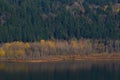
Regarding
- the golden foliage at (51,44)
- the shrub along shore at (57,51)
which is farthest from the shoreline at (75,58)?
Answer: the golden foliage at (51,44)

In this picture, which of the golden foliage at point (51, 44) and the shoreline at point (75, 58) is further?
the golden foliage at point (51, 44)

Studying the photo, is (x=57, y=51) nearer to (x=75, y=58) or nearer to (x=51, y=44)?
(x=51, y=44)

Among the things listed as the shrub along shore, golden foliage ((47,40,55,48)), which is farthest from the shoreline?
golden foliage ((47,40,55,48))

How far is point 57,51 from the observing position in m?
185

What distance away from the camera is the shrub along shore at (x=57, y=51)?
174 m

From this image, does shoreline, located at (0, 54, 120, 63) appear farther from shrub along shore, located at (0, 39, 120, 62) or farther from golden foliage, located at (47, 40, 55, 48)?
golden foliage, located at (47, 40, 55, 48)

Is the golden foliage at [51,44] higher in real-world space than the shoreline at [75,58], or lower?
higher

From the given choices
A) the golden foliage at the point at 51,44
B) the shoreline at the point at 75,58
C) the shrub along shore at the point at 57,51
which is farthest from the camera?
the golden foliage at the point at 51,44

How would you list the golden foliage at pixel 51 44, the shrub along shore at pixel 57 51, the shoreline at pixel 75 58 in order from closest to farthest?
1. the shoreline at pixel 75 58
2. the shrub along shore at pixel 57 51
3. the golden foliage at pixel 51 44

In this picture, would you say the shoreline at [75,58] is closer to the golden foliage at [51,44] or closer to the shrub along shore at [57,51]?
the shrub along shore at [57,51]

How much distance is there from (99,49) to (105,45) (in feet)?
16.5

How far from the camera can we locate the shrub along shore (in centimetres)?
17438

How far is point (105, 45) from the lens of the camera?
195875 millimetres

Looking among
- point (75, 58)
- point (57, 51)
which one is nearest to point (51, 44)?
point (57, 51)
